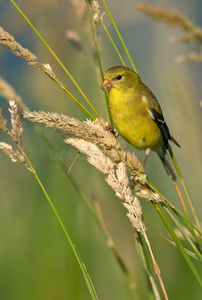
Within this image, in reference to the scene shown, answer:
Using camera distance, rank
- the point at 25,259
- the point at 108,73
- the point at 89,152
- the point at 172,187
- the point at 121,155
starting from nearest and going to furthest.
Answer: the point at 89,152 < the point at 121,155 < the point at 25,259 < the point at 108,73 < the point at 172,187

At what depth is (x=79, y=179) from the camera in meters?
2.83

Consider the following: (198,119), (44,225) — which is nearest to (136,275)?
(44,225)

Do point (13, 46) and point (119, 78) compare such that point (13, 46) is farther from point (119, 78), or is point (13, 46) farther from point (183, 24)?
point (119, 78)

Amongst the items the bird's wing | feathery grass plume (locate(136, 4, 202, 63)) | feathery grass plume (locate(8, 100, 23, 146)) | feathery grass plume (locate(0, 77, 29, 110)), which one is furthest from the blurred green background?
feathery grass plume (locate(136, 4, 202, 63))

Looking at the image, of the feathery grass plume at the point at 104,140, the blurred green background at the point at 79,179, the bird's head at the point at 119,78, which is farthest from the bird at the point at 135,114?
the feathery grass plume at the point at 104,140

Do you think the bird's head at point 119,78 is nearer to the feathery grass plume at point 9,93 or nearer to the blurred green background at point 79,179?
the blurred green background at point 79,179

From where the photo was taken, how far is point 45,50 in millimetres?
3234

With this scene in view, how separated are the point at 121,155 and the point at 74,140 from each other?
0.21 metres

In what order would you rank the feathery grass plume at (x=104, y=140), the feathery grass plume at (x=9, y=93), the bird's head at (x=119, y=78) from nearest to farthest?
the feathery grass plume at (x=104, y=140) → the feathery grass plume at (x=9, y=93) → the bird's head at (x=119, y=78)

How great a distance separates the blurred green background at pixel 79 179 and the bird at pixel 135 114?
16cm

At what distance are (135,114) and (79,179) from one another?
0.68 meters

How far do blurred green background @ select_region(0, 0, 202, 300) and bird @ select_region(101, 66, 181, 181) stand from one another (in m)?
0.16

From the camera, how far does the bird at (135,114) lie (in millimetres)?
2457

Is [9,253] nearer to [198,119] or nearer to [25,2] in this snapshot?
[198,119]
